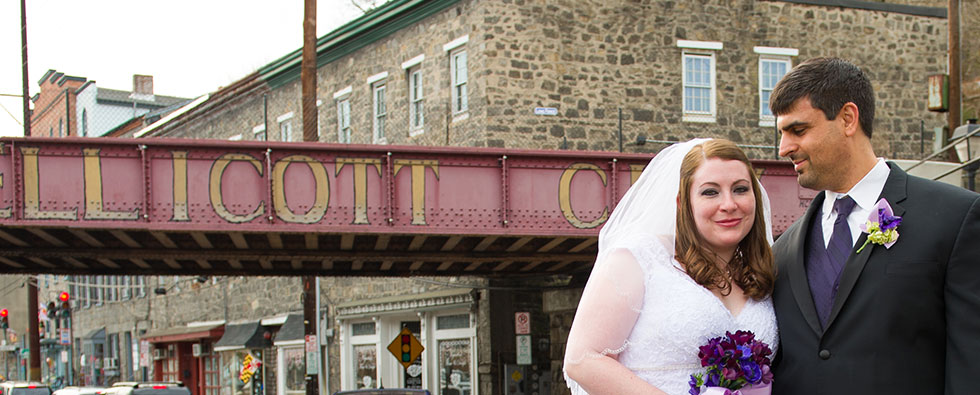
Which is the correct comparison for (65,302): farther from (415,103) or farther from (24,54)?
(415,103)

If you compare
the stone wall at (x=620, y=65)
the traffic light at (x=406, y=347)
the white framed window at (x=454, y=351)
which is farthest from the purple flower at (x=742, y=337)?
the white framed window at (x=454, y=351)

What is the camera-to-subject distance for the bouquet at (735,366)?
11.9 feet

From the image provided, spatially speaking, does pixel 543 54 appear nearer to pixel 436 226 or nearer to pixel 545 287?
pixel 545 287

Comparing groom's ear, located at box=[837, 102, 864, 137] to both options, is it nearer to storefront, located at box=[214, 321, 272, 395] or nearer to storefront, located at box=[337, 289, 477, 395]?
storefront, located at box=[337, 289, 477, 395]

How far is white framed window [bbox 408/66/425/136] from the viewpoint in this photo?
87.4 feet

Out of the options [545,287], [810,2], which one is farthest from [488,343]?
[810,2]

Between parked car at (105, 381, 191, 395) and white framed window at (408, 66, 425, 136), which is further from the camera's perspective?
white framed window at (408, 66, 425, 136)

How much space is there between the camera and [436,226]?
1659 centimetres

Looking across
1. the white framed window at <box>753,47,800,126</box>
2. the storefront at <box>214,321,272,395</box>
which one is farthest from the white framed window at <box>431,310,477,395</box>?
the white framed window at <box>753,47,800,126</box>

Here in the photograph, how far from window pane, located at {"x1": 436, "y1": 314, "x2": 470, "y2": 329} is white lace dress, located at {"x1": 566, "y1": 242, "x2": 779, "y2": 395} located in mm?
23002

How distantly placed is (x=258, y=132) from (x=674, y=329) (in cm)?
3181

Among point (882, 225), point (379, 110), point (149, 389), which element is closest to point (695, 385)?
point (882, 225)

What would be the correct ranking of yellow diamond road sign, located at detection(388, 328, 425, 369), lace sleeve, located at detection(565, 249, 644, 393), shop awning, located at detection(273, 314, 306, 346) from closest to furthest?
lace sleeve, located at detection(565, 249, 644, 393) < yellow diamond road sign, located at detection(388, 328, 425, 369) < shop awning, located at detection(273, 314, 306, 346)

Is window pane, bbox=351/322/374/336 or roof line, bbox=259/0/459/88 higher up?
roof line, bbox=259/0/459/88
